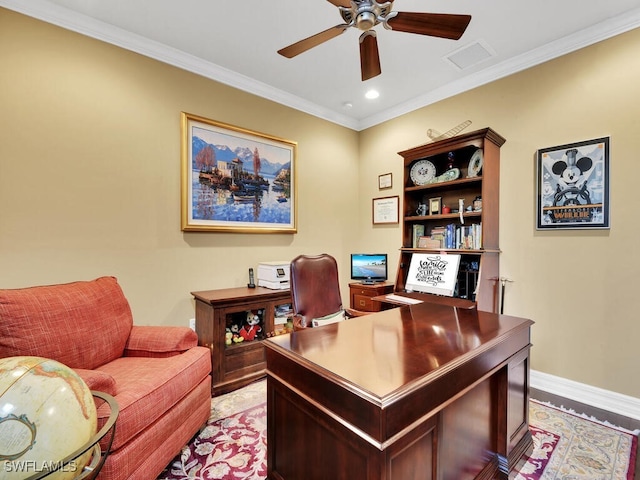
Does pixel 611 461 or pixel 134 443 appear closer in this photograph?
pixel 134 443

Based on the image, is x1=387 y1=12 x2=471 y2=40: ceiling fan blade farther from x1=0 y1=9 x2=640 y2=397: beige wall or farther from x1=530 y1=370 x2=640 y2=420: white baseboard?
x1=530 y1=370 x2=640 y2=420: white baseboard

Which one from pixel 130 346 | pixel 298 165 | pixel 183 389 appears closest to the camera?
pixel 183 389

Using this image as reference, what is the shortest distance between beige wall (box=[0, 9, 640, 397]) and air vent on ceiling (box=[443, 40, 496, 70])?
0.31 meters

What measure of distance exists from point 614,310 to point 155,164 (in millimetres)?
3810

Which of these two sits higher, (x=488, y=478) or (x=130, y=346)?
(x=130, y=346)

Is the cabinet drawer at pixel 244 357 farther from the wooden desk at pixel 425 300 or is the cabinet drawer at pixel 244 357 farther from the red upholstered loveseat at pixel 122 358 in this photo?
the wooden desk at pixel 425 300

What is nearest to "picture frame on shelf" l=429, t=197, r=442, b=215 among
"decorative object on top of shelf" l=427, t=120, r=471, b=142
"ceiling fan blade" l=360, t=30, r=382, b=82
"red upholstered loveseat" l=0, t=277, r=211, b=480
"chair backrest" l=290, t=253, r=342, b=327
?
"decorative object on top of shelf" l=427, t=120, r=471, b=142

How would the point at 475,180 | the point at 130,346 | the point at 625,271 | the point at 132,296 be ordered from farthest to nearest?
the point at 475,180
the point at 132,296
the point at 625,271
the point at 130,346

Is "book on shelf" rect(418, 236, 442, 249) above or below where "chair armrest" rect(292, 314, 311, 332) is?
above

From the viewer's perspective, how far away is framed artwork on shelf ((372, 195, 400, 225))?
370 cm

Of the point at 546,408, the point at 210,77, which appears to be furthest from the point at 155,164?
the point at 546,408

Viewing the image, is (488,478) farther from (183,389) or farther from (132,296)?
(132,296)

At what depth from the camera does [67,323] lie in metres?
1.64

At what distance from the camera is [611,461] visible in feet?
5.60
